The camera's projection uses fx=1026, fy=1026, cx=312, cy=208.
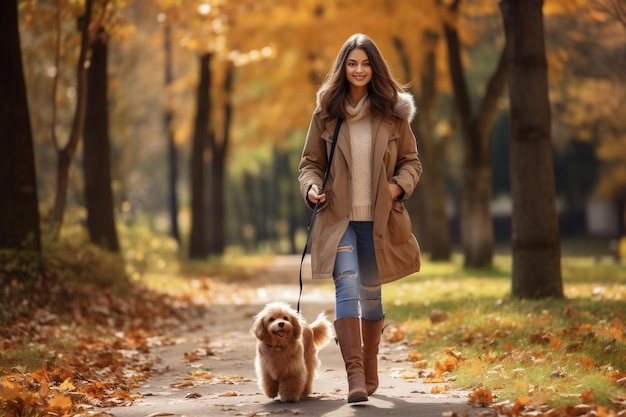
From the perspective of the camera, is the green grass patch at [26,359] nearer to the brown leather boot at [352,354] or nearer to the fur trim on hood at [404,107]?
the brown leather boot at [352,354]

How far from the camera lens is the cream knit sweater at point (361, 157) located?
7.09 m

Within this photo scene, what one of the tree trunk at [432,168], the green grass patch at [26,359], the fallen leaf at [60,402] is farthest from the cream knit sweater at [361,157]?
the tree trunk at [432,168]

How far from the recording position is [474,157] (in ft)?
66.2

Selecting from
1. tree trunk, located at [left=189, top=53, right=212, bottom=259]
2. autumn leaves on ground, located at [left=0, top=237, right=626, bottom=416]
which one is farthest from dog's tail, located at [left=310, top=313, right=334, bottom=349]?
tree trunk, located at [left=189, top=53, right=212, bottom=259]

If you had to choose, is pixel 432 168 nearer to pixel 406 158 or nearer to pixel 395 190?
pixel 406 158

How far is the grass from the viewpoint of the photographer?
274 inches

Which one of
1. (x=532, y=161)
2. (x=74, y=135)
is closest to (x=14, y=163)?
(x=74, y=135)

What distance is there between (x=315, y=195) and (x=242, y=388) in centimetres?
209

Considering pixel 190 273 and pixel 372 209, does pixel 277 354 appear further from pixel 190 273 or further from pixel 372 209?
pixel 190 273

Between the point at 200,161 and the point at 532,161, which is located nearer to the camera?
the point at 532,161

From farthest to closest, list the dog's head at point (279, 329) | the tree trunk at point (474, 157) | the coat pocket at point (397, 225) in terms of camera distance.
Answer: the tree trunk at point (474, 157) < the coat pocket at point (397, 225) < the dog's head at point (279, 329)

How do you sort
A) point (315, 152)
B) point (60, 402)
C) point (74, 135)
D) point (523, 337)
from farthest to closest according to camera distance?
1. point (74, 135)
2. point (523, 337)
3. point (315, 152)
4. point (60, 402)

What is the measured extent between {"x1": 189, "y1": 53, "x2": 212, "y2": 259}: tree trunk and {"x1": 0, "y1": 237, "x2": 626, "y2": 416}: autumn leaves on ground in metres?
10.6

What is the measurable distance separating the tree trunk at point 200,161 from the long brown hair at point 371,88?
→ 20.7m
